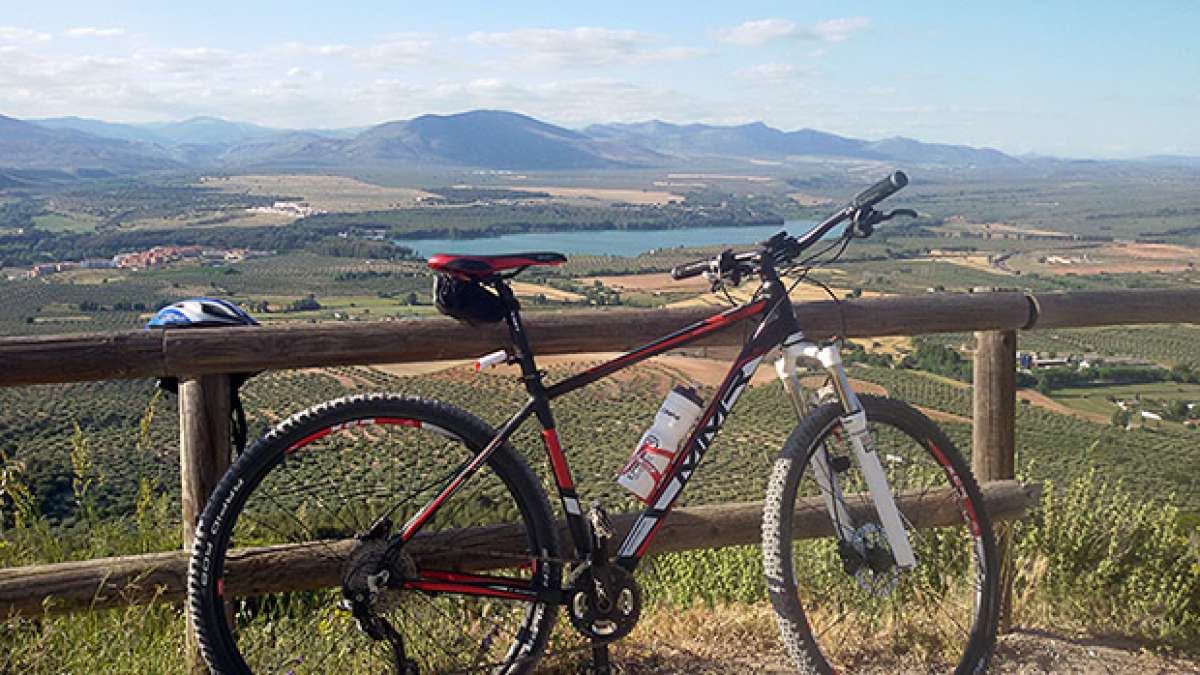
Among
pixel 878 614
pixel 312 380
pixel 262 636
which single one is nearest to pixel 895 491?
pixel 878 614

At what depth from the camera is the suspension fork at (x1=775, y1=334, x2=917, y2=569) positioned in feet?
8.44

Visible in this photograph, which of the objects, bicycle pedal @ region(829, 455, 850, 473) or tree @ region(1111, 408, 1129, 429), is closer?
bicycle pedal @ region(829, 455, 850, 473)

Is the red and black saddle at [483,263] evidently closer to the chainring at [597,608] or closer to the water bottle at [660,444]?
the water bottle at [660,444]

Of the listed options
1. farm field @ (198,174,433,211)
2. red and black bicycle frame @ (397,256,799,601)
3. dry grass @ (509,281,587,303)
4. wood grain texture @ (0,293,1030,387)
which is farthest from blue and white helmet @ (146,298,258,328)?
farm field @ (198,174,433,211)

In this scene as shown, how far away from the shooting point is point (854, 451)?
8.61ft

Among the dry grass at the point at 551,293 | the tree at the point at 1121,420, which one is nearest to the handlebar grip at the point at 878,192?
the dry grass at the point at 551,293

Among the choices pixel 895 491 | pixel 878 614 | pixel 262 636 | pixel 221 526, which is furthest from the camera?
pixel 878 614

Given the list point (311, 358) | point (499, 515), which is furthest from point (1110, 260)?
point (311, 358)

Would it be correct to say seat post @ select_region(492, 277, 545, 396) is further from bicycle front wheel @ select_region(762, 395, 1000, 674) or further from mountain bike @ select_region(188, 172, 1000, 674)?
bicycle front wheel @ select_region(762, 395, 1000, 674)

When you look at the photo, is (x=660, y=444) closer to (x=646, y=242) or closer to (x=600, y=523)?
(x=600, y=523)

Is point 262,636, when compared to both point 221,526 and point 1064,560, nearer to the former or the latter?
point 221,526

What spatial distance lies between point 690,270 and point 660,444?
52 centimetres

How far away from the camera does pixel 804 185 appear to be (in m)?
75.4

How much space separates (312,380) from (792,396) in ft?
7.01
